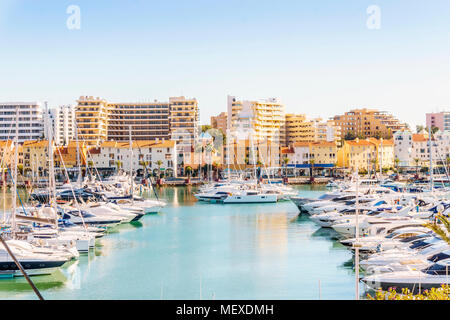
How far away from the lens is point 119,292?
689 centimetres

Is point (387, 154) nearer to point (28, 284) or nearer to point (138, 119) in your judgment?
point (138, 119)

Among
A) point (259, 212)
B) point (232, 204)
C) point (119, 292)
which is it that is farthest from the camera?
point (232, 204)

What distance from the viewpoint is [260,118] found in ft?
135

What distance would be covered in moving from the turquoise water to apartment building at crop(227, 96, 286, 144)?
86.1ft

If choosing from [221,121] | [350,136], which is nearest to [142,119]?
[221,121]

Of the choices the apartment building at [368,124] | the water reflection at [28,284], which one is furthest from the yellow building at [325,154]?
the water reflection at [28,284]

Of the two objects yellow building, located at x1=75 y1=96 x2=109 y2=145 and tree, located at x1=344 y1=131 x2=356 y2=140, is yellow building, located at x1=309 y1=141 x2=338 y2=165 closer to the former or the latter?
tree, located at x1=344 y1=131 x2=356 y2=140

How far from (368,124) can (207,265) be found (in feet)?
113

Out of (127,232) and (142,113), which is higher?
(142,113)

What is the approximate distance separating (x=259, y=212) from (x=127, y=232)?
5225 mm

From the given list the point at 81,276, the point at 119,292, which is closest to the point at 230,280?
the point at 119,292

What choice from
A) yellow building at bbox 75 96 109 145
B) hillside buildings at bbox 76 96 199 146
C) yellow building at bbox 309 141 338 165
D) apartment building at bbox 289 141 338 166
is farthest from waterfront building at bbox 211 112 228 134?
yellow building at bbox 309 141 338 165

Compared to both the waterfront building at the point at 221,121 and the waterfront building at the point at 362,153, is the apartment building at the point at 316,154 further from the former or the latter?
the waterfront building at the point at 221,121
